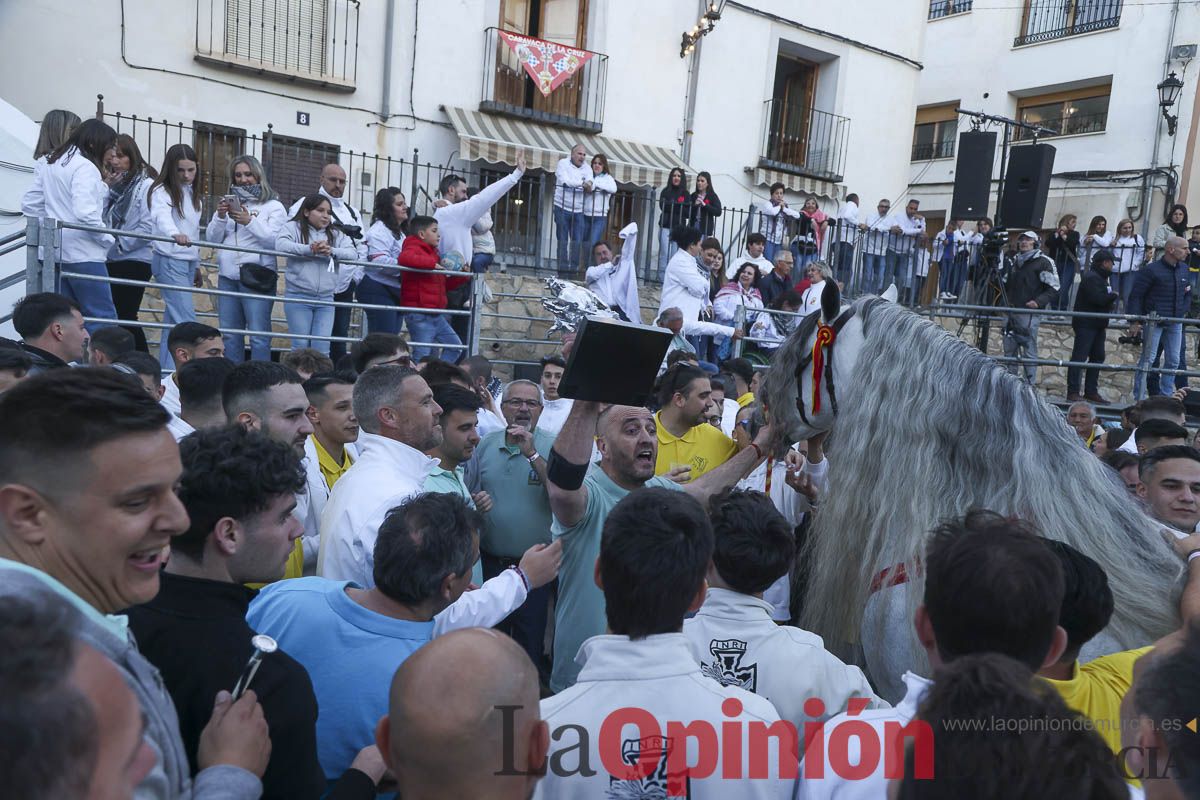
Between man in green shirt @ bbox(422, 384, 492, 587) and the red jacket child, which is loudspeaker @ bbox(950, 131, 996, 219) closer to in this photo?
the red jacket child

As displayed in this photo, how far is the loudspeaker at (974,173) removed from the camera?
1252 centimetres

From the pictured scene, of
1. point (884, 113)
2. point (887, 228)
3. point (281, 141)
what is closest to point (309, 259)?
point (281, 141)

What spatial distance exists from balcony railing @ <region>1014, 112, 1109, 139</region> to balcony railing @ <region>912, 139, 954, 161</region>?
1624 millimetres

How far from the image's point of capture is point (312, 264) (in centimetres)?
764

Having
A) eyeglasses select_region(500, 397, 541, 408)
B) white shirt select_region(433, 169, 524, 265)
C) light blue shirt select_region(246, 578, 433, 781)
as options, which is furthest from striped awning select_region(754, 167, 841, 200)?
light blue shirt select_region(246, 578, 433, 781)

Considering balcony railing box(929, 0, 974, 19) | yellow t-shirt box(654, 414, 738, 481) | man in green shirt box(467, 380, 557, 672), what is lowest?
man in green shirt box(467, 380, 557, 672)

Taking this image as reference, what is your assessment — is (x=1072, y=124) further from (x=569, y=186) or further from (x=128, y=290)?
(x=128, y=290)

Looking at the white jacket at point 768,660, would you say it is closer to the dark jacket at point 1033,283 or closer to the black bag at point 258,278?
the black bag at point 258,278

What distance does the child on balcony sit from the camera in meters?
7.41

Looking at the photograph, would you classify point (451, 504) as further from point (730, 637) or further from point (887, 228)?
point (887, 228)

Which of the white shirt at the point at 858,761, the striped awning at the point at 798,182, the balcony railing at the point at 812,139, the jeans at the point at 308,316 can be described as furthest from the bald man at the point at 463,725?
the balcony railing at the point at 812,139

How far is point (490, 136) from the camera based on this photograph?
13250 mm

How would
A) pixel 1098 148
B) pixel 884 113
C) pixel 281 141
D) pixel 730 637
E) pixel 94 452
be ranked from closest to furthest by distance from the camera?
pixel 94 452, pixel 730 637, pixel 281 141, pixel 884 113, pixel 1098 148

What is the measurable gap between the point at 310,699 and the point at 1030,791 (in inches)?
52.5
